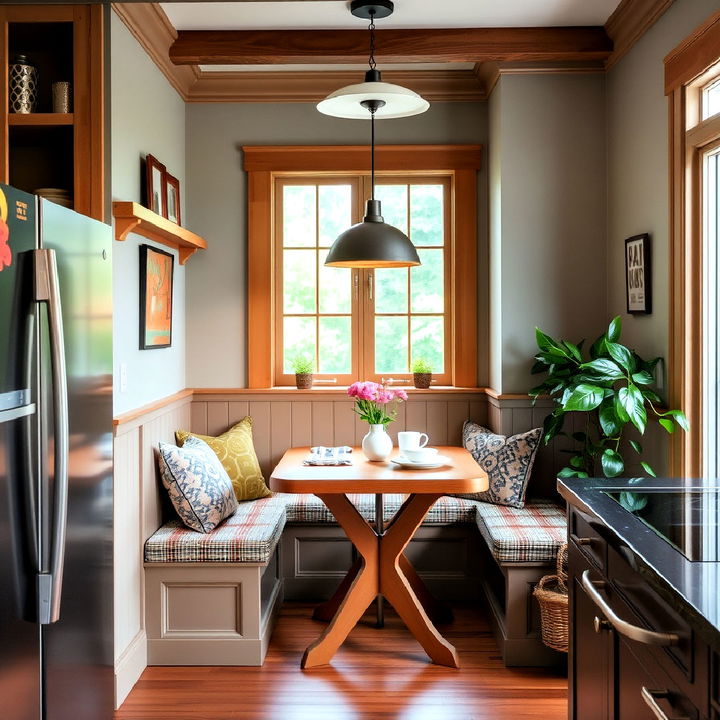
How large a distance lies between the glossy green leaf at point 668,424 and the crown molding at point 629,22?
5.43ft

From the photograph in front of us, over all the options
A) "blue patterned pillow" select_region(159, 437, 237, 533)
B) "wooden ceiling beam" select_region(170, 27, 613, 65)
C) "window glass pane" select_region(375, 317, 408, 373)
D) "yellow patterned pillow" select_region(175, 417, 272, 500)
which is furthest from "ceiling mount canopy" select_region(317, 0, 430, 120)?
"yellow patterned pillow" select_region(175, 417, 272, 500)

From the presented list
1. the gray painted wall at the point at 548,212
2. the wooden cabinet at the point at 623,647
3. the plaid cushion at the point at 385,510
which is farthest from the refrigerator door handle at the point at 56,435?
the gray painted wall at the point at 548,212

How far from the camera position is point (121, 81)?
324cm

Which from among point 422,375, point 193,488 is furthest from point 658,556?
point 422,375

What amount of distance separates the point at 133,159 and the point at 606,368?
2.19 meters

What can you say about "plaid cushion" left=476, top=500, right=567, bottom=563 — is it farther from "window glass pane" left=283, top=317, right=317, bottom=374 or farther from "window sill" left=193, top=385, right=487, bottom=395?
"window glass pane" left=283, top=317, right=317, bottom=374

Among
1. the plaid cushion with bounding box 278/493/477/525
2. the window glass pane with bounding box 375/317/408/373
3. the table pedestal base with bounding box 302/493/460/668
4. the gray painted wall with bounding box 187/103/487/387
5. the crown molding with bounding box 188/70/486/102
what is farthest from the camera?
the window glass pane with bounding box 375/317/408/373

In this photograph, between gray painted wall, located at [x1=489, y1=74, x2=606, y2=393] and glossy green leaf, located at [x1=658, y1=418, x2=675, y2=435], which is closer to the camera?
glossy green leaf, located at [x1=658, y1=418, x2=675, y2=435]

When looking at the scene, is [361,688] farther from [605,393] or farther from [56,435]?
[56,435]

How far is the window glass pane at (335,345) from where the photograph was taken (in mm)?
4680

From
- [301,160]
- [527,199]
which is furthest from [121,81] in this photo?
[527,199]

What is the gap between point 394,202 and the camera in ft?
15.3

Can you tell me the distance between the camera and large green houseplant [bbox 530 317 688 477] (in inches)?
→ 127

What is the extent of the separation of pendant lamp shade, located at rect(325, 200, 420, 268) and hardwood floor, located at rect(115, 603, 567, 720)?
1.74 meters
